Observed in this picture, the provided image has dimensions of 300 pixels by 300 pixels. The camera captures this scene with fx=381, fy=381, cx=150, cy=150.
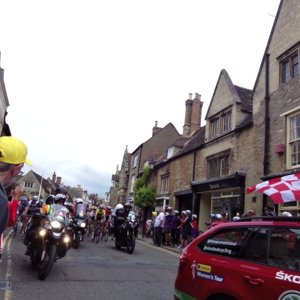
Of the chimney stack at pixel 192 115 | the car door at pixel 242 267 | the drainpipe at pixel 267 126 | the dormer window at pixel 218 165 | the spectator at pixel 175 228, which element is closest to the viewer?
the car door at pixel 242 267

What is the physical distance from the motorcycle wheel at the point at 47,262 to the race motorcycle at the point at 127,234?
5912 mm

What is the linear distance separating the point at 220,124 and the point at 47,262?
15410 mm

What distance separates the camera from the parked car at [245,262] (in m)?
3.87

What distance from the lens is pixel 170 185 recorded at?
27516 mm

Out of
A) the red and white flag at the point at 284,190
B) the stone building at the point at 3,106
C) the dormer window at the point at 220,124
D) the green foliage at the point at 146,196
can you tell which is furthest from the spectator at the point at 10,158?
the stone building at the point at 3,106

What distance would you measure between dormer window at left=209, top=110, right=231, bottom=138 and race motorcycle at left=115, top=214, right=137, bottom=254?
28.1 ft

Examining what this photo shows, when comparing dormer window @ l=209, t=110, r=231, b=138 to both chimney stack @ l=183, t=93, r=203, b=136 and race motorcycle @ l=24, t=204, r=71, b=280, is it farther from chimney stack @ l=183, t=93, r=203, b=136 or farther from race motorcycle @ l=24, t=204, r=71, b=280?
race motorcycle @ l=24, t=204, r=71, b=280

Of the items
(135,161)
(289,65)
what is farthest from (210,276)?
(135,161)

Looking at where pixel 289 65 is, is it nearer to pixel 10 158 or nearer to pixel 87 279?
pixel 87 279

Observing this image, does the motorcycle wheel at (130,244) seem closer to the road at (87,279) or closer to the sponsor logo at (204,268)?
the road at (87,279)

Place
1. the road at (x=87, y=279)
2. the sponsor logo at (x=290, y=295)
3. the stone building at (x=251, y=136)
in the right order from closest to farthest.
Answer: the sponsor logo at (x=290, y=295), the road at (x=87, y=279), the stone building at (x=251, y=136)

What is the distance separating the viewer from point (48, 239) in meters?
7.97

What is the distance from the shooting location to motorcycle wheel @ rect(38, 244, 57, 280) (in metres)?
7.59

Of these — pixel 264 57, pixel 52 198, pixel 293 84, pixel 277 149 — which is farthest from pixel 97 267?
pixel 264 57
